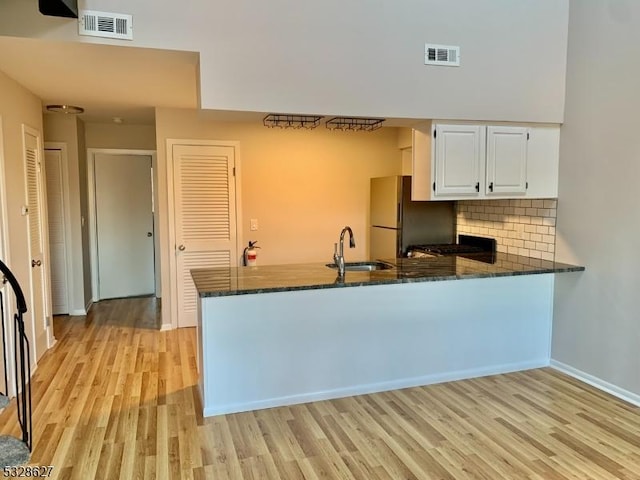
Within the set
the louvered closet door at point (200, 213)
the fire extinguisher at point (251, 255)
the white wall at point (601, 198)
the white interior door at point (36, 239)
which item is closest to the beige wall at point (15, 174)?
the white interior door at point (36, 239)

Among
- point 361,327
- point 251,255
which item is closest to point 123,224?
point 251,255

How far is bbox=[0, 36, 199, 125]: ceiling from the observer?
2.94 meters

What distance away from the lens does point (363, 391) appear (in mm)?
3490

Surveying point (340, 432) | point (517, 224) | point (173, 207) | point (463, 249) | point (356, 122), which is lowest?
point (340, 432)

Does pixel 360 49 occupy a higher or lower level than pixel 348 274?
higher

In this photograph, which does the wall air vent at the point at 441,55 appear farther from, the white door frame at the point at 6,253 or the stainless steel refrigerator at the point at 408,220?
the white door frame at the point at 6,253

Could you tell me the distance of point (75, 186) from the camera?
5.62 metres

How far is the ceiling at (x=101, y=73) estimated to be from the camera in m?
2.94

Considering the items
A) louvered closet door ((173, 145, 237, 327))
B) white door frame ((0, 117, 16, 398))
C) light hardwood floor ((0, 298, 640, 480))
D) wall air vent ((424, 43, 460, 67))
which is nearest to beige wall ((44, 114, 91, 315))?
louvered closet door ((173, 145, 237, 327))

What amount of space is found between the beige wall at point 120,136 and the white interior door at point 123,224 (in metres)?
0.21

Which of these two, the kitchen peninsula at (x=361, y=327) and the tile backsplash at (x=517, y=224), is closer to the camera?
the kitchen peninsula at (x=361, y=327)

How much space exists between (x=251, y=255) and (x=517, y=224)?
2716 mm

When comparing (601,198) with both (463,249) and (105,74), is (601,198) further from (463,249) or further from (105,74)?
(105,74)

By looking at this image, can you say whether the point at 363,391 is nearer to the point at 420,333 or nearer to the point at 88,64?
the point at 420,333
